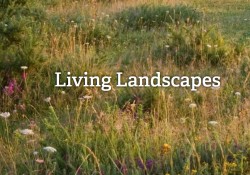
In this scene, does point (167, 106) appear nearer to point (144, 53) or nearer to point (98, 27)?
point (144, 53)

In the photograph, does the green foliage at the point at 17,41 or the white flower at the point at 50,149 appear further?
the green foliage at the point at 17,41

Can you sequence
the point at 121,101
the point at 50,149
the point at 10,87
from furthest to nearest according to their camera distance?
the point at 10,87 < the point at 121,101 < the point at 50,149

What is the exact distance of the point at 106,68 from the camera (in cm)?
693

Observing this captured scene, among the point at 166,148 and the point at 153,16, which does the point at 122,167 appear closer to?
the point at 166,148

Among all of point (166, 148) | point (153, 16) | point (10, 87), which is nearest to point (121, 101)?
point (10, 87)

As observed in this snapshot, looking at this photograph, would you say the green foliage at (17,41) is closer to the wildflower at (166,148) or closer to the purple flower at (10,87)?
the purple flower at (10,87)

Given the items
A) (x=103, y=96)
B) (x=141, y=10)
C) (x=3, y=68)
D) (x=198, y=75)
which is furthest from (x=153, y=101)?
(x=141, y=10)

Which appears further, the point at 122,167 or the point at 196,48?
the point at 196,48

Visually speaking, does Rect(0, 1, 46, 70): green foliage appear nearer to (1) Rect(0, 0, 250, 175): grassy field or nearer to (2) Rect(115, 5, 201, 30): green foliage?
(1) Rect(0, 0, 250, 175): grassy field

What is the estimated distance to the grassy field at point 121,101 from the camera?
4.00m

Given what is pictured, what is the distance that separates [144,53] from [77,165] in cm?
428

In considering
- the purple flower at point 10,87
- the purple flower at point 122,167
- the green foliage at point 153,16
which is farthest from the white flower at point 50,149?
the green foliage at point 153,16

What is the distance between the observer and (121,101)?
5.77m

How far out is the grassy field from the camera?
4.00 metres
